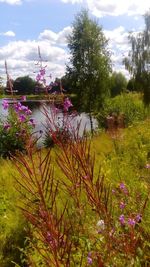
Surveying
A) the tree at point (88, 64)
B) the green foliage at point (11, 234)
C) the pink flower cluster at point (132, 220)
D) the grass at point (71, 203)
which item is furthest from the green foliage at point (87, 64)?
the pink flower cluster at point (132, 220)

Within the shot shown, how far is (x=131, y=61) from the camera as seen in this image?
3919 cm

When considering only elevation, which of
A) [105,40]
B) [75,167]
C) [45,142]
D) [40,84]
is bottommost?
[45,142]

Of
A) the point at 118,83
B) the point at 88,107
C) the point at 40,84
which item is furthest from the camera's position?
the point at 118,83

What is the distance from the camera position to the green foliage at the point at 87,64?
102 feet

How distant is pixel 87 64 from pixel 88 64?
0.07 metres

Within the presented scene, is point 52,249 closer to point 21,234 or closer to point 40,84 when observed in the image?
point 40,84

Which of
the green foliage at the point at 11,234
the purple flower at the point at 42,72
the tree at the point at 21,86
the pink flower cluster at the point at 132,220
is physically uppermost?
the purple flower at the point at 42,72

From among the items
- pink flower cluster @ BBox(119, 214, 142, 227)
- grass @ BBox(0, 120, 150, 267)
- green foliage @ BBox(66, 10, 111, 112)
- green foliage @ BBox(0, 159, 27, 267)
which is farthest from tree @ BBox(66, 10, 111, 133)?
pink flower cluster @ BBox(119, 214, 142, 227)

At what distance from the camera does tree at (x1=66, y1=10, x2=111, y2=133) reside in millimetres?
31141

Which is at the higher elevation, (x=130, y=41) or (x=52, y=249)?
(x=130, y=41)

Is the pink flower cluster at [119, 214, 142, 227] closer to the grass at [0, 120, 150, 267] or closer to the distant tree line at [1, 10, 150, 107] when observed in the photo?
the grass at [0, 120, 150, 267]

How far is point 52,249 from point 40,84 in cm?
79

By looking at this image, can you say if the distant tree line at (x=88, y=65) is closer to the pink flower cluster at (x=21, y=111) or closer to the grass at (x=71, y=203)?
the grass at (x=71, y=203)

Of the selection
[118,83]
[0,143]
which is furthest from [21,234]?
[118,83]
